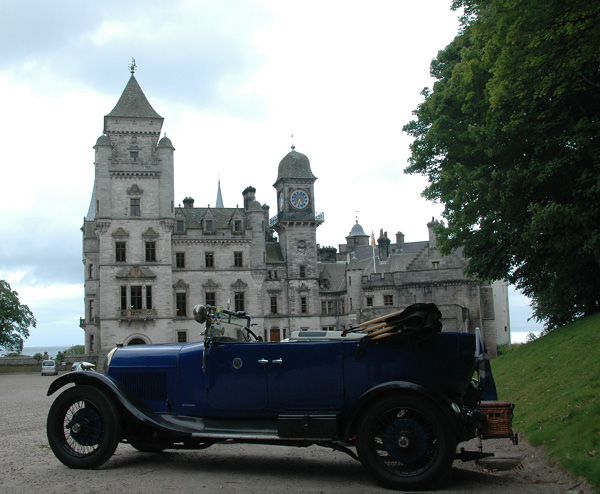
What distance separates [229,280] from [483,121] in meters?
40.8

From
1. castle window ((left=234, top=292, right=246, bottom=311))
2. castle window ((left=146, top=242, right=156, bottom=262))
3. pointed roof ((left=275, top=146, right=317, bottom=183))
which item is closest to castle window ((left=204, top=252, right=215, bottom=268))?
castle window ((left=234, top=292, right=246, bottom=311))

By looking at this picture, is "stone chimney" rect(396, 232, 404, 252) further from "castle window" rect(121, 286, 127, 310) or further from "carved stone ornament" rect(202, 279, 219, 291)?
"castle window" rect(121, 286, 127, 310)

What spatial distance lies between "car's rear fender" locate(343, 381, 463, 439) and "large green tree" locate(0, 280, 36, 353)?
70616 mm

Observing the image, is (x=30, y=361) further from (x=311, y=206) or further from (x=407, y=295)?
(x=407, y=295)

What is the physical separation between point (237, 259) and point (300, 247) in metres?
6.25

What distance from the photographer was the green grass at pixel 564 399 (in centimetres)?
925

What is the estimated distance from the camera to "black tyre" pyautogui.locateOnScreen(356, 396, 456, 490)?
27.2ft

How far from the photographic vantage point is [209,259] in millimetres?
59688

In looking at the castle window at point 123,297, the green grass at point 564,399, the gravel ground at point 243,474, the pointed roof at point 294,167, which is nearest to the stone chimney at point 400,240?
the pointed roof at point 294,167

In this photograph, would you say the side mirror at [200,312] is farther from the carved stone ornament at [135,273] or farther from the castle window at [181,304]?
the castle window at [181,304]

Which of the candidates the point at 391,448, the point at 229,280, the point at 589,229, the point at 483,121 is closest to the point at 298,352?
the point at 391,448

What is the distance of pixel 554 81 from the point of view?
44.2 ft

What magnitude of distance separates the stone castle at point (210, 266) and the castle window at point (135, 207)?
0.09 m

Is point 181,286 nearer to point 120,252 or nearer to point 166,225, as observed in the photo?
point 166,225
